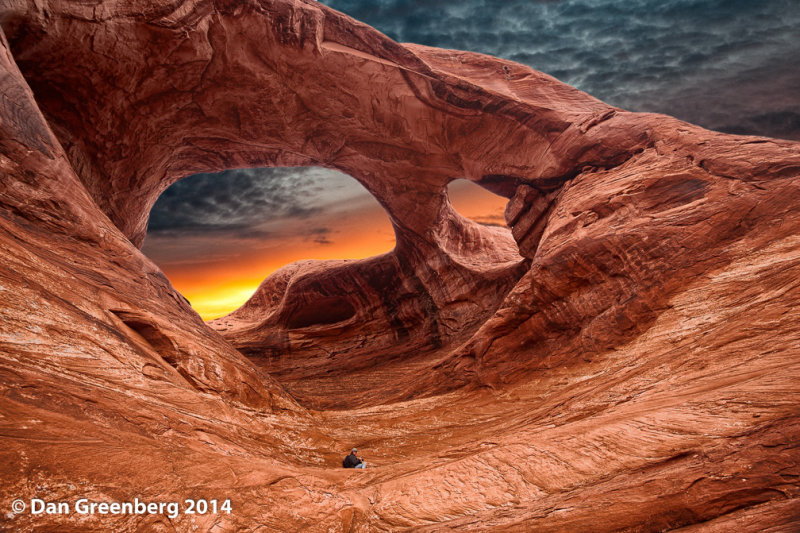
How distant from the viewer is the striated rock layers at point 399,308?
3.28 meters

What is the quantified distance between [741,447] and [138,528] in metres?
4.79

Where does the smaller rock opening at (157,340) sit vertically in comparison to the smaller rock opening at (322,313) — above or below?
below

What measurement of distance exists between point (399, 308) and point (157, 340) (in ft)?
40.7

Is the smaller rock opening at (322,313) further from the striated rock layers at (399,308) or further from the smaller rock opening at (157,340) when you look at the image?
the smaller rock opening at (157,340)

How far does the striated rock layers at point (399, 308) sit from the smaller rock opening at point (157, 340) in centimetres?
5

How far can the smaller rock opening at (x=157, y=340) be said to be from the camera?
5700 millimetres

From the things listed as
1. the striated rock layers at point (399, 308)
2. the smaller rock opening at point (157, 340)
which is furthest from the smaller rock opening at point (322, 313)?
the smaller rock opening at point (157, 340)

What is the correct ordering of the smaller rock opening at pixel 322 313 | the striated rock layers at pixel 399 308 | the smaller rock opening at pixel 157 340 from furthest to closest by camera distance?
the smaller rock opening at pixel 322 313
the smaller rock opening at pixel 157 340
the striated rock layers at pixel 399 308

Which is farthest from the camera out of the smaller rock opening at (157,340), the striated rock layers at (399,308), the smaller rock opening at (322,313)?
the smaller rock opening at (322,313)

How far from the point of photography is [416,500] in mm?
4000

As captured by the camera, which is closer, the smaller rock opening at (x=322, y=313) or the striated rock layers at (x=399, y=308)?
the striated rock layers at (x=399, y=308)

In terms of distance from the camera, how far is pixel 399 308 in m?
17.7

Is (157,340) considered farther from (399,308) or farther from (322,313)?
(322,313)

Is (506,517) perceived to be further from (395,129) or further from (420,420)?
(395,129)
